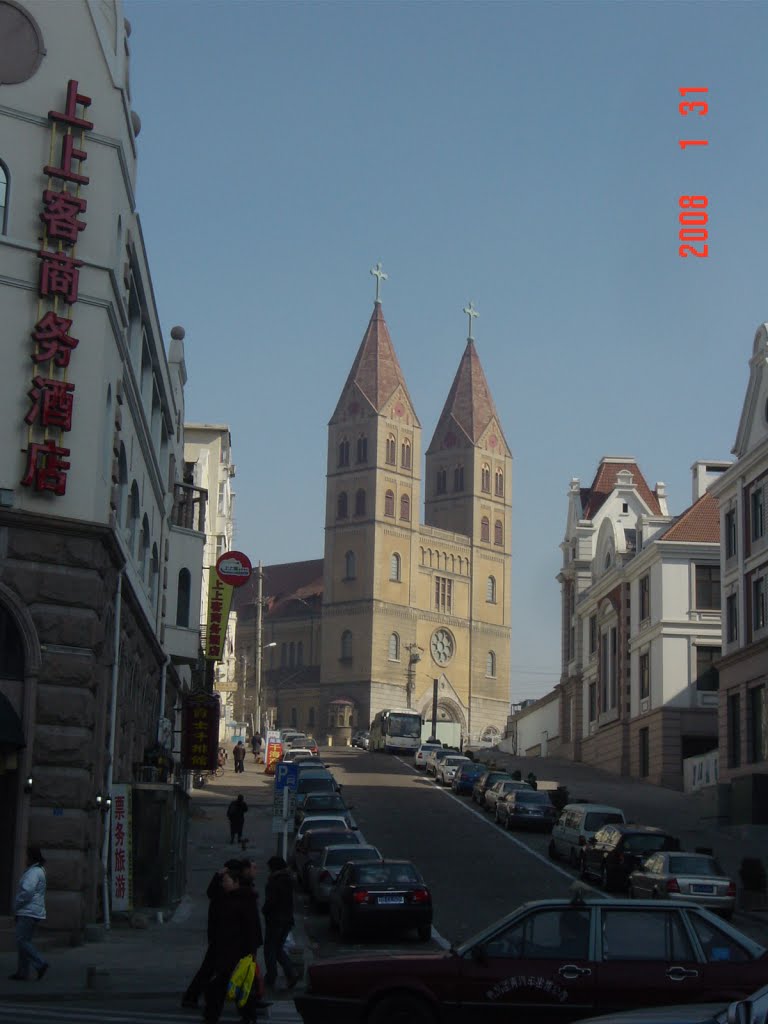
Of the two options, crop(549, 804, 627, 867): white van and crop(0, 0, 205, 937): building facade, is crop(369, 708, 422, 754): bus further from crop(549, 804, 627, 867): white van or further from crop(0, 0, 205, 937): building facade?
crop(0, 0, 205, 937): building facade

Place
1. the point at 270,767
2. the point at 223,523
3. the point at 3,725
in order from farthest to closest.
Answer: the point at 223,523 < the point at 270,767 < the point at 3,725

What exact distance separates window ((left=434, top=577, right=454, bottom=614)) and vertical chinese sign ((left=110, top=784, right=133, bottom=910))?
138 meters

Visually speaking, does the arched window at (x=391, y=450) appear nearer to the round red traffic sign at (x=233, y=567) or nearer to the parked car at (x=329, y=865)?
the round red traffic sign at (x=233, y=567)

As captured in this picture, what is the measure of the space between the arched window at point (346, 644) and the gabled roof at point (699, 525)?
93.7 meters

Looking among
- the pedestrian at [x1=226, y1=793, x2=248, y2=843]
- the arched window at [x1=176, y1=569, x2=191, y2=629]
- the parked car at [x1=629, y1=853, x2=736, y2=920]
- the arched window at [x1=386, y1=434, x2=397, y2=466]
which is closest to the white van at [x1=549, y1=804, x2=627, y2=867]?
the parked car at [x1=629, y1=853, x2=736, y2=920]

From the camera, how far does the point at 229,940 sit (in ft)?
50.7

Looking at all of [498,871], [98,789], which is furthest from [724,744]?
[98,789]

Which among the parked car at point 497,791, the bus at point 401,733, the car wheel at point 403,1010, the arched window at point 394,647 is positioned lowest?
the car wheel at point 403,1010

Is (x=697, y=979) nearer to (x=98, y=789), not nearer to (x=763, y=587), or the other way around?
(x=98, y=789)

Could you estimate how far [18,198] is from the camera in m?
24.5

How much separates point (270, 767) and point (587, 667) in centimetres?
1744

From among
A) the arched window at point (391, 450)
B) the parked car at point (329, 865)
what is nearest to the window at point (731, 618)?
the parked car at point (329, 865)

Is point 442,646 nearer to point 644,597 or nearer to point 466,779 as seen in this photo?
point 644,597

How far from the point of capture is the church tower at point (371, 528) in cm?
15400
